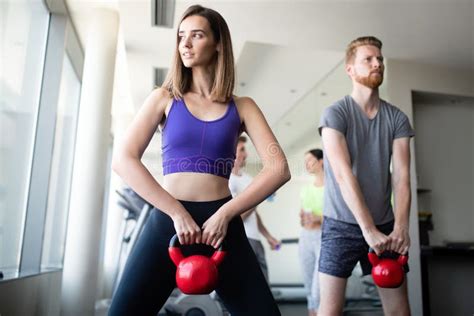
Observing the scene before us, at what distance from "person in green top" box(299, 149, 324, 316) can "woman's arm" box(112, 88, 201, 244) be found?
1.99m

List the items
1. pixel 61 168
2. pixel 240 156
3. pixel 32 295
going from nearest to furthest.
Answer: pixel 32 295
pixel 240 156
pixel 61 168

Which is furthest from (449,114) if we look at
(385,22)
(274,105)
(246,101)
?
(246,101)

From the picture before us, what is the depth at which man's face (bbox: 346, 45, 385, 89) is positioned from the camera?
155cm

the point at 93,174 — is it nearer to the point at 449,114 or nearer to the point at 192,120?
the point at 192,120

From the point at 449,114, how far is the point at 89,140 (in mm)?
3723

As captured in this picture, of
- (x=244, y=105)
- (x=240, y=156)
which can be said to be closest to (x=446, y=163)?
(x=240, y=156)

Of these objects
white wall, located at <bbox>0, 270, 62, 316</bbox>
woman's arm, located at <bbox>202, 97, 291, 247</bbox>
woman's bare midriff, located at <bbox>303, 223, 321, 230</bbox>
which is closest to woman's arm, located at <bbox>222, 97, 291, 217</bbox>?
woman's arm, located at <bbox>202, 97, 291, 247</bbox>

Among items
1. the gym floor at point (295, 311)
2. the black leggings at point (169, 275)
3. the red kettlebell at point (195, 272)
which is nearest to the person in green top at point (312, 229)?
the gym floor at point (295, 311)

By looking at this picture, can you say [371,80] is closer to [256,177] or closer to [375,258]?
[375,258]

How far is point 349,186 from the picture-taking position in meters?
1.39

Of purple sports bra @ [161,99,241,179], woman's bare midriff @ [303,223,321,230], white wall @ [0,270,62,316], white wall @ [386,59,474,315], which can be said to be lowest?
white wall @ [0,270,62,316]

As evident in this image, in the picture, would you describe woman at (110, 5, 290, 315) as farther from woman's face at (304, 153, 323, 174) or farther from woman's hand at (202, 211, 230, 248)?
woman's face at (304, 153, 323, 174)

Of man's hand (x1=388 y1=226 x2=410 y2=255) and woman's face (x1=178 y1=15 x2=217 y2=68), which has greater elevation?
woman's face (x1=178 y1=15 x2=217 y2=68)

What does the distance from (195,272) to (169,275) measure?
139 millimetres
